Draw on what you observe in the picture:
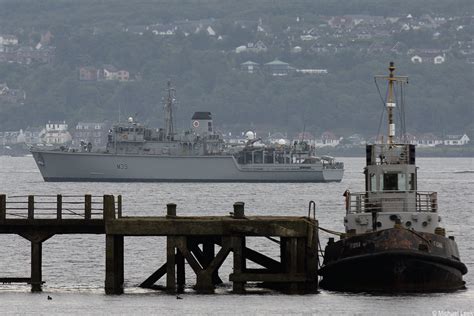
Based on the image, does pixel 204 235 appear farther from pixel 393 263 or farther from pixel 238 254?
pixel 393 263

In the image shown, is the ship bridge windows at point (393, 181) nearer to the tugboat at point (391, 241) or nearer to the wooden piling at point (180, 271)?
the tugboat at point (391, 241)

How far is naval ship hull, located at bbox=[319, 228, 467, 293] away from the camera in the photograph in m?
62.1

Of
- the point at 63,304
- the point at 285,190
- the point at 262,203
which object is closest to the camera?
the point at 63,304

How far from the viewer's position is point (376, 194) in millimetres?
65250

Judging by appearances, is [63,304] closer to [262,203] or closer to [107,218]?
[107,218]

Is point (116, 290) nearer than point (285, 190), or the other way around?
point (116, 290)

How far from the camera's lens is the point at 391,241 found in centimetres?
6209

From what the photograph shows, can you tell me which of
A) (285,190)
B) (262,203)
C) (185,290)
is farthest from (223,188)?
(185,290)

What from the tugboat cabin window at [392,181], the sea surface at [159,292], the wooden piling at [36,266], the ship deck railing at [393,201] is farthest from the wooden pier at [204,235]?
the tugboat cabin window at [392,181]

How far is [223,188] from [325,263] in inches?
4622

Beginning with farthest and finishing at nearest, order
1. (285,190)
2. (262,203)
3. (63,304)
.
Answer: (285,190) < (262,203) < (63,304)

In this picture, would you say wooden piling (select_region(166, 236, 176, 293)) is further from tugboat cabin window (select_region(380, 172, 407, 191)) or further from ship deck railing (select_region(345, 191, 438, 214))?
tugboat cabin window (select_region(380, 172, 407, 191))

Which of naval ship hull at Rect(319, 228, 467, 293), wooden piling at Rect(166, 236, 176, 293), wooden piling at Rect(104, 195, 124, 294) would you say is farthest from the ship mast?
wooden piling at Rect(104, 195, 124, 294)

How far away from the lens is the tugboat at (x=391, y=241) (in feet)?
204
